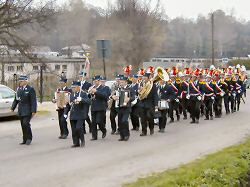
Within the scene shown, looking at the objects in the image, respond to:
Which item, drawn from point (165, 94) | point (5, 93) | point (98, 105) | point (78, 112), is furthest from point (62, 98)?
point (5, 93)

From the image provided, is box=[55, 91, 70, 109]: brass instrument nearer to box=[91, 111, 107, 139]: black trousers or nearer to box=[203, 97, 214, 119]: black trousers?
box=[91, 111, 107, 139]: black trousers

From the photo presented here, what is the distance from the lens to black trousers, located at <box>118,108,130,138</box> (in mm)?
13625

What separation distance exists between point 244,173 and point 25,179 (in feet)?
13.5

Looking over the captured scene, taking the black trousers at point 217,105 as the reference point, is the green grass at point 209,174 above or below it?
below

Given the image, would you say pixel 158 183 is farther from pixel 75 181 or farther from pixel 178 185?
pixel 75 181

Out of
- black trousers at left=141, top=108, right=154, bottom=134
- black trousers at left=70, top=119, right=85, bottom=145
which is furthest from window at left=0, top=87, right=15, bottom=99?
black trousers at left=70, top=119, right=85, bottom=145

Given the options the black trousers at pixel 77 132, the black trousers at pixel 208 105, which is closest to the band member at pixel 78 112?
the black trousers at pixel 77 132

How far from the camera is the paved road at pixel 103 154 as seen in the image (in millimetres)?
9250

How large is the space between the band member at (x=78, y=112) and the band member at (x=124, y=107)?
4.03 ft

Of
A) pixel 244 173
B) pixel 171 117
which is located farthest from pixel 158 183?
pixel 171 117

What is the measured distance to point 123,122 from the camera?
44.6ft

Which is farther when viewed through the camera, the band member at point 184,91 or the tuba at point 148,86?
the band member at point 184,91

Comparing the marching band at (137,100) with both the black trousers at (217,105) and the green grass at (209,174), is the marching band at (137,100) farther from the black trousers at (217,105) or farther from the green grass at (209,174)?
the green grass at (209,174)

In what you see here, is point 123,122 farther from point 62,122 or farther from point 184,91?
point 184,91
